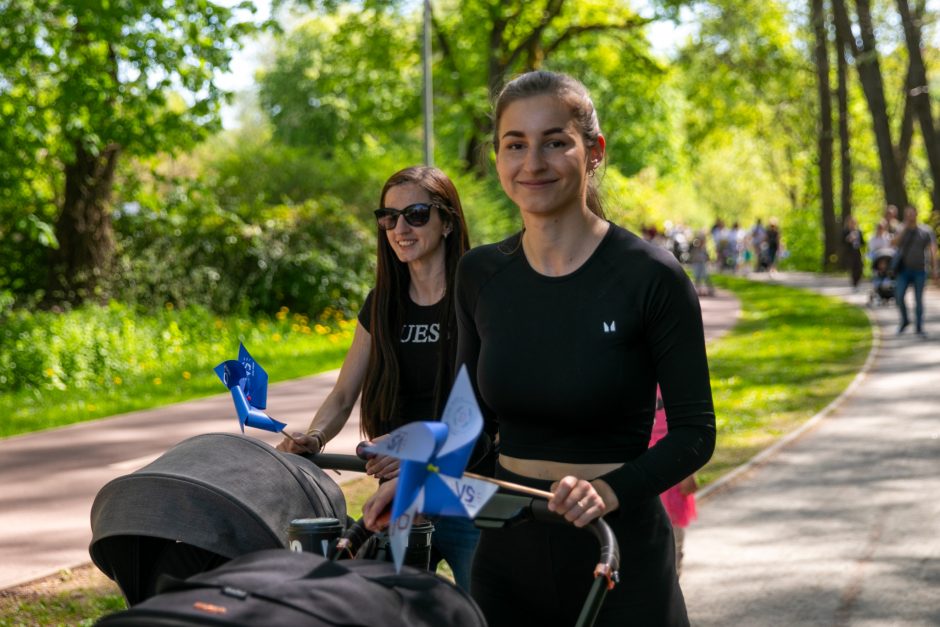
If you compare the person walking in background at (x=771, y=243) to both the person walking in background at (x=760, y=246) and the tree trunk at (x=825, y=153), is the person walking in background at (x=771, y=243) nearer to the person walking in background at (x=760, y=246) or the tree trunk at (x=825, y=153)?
the person walking in background at (x=760, y=246)

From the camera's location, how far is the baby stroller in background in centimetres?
2630

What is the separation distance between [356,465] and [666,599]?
88 cm

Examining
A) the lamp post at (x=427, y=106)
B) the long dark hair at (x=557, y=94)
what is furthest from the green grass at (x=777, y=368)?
the long dark hair at (x=557, y=94)

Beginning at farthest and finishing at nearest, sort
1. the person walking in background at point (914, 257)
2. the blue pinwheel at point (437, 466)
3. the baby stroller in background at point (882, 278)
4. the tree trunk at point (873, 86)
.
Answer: the tree trunk at point (873, 86) → the baby stroller in background at point (882, 278) → the person walking in background at point (914, 257) → the blue pinwheel at point (437, 466)

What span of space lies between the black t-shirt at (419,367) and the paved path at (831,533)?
2.58 meters

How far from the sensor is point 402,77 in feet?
122

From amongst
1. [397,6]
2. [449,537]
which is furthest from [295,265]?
[449,537]

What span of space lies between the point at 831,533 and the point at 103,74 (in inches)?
462

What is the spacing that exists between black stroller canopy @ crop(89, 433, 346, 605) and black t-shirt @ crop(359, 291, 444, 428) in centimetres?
95

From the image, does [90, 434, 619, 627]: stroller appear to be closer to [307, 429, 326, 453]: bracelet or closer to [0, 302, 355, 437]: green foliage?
[307, 429, 326, 453]: bracelet

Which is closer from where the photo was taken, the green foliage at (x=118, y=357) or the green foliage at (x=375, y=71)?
the green foliage at (x=118, y=357)

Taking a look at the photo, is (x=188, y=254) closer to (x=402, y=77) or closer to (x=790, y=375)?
(x=790, y=375)

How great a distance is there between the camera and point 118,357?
16.3 meters

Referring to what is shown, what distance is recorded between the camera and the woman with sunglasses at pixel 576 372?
2572mm
